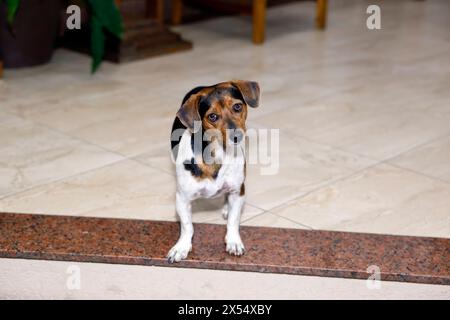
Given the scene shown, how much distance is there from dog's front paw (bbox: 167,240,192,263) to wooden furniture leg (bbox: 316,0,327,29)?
3.05 meters

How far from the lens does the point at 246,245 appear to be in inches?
79.7

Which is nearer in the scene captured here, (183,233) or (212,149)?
(212,149)

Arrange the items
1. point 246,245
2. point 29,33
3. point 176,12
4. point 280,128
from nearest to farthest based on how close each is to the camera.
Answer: point 246,245 → point 280,128 → point 29,33 → point 176,12

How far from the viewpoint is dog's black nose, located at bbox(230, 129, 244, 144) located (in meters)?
1.66

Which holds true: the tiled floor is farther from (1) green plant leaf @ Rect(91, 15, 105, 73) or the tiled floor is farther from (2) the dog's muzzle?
(1) green plant leaf @ Rect(91, 15, 105, 73)

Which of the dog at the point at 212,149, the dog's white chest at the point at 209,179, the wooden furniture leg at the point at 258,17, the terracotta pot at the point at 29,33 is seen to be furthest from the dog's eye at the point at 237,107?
the wooden furniture leg at the point at 258,17

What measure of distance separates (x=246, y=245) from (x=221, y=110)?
50cm

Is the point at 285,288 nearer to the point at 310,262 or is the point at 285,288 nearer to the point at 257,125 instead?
the point at 310,262

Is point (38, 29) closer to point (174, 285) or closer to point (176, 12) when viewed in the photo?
point (176, 12)

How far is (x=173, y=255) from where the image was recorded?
1937 millimetres

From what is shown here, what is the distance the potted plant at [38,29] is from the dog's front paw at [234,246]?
6.15ft

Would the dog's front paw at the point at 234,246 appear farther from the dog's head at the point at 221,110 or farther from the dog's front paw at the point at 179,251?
the dog's head at the point at 221,110

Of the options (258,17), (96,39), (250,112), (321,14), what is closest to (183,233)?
(250,112)

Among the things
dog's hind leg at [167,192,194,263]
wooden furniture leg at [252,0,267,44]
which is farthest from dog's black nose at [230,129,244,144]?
wooden furniture leg at [252,0,267,44]
